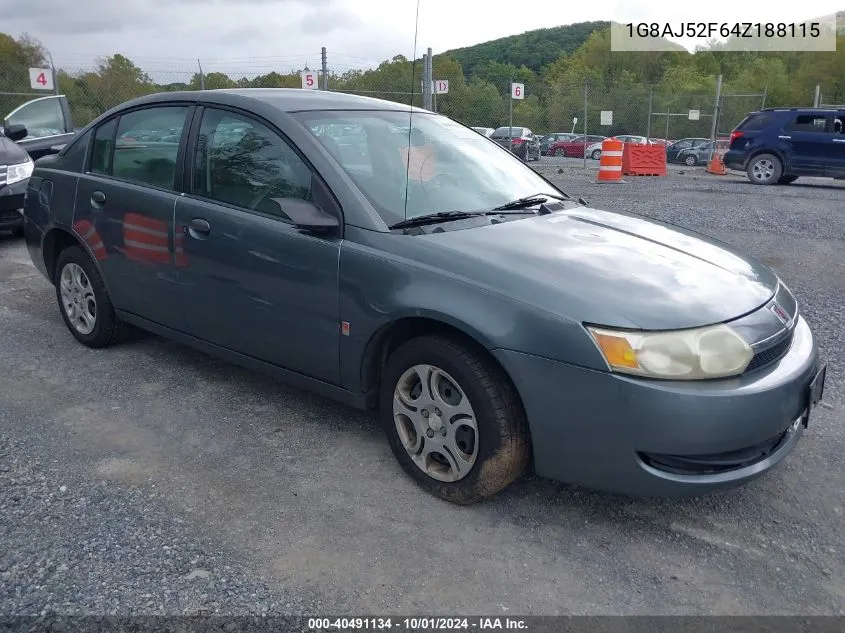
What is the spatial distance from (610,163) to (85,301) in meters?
13.7

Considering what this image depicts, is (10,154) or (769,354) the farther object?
(10,154)

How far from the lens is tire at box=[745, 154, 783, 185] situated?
52.0 feet

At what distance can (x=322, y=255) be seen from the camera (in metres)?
3.26

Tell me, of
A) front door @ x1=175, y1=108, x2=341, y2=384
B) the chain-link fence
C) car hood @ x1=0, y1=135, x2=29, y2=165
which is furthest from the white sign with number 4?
front door @ x1=175, y1=108, x2=341, y2=384

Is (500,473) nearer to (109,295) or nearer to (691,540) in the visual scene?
(691,540)

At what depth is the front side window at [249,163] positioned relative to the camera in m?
3.49

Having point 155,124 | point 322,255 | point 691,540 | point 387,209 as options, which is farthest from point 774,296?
point 155,124

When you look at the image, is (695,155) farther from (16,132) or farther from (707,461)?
(707,461)

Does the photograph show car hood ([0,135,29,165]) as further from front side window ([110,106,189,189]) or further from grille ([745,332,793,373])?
grille ([745,332,793,373])

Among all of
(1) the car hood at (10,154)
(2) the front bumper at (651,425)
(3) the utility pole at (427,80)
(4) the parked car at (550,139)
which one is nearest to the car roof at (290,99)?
(2) the front bumper at (651,425)

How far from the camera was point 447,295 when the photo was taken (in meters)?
2.87

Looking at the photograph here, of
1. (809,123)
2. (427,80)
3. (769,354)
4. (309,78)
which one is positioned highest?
(309,78)

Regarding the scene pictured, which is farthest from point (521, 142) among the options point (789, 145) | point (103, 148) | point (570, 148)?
point (103, 148)

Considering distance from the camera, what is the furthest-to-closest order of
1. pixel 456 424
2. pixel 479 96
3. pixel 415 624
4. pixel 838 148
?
pixel 479 96, pixel 838 148, pixel 456 424, pixel 415 624
